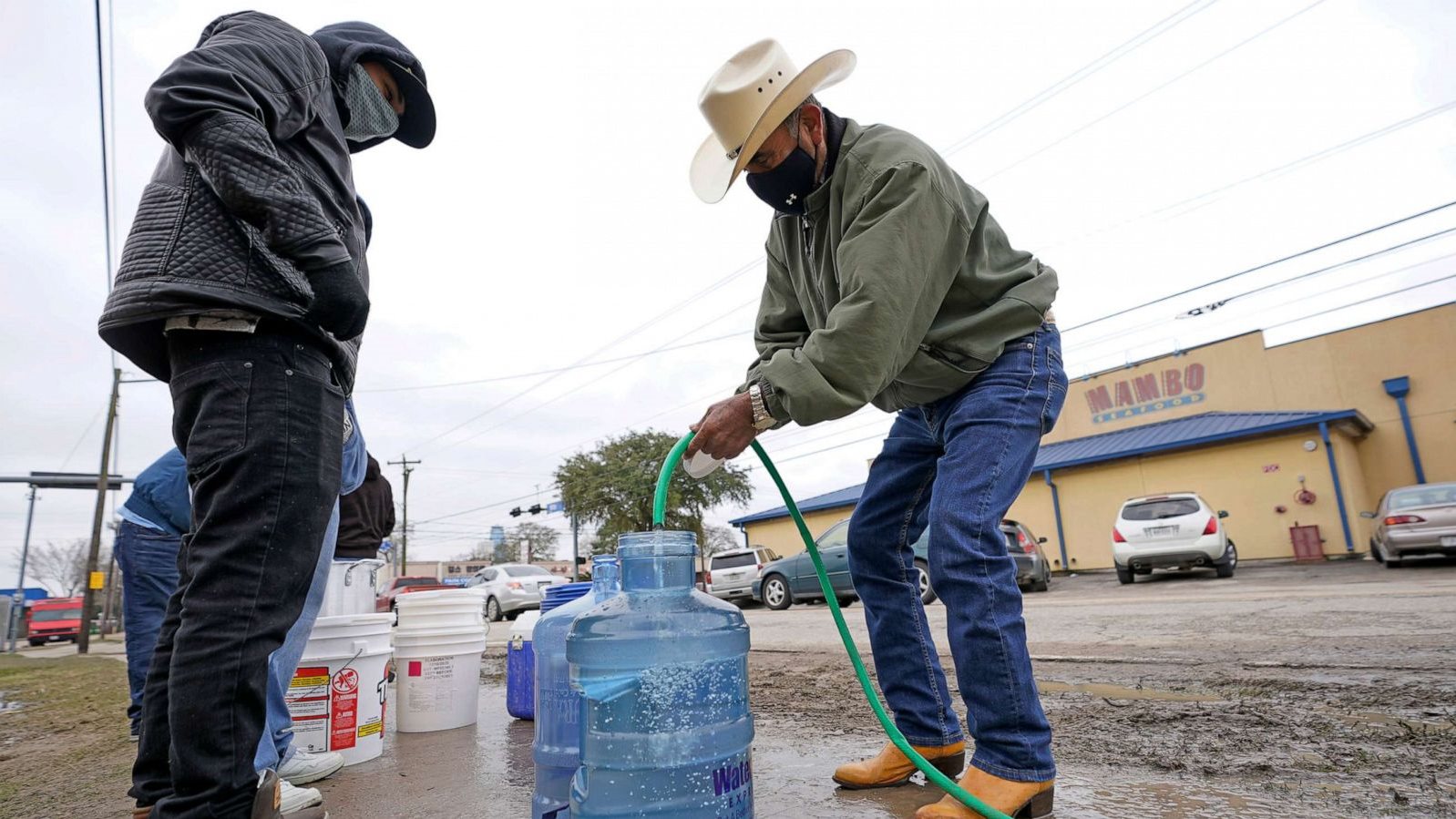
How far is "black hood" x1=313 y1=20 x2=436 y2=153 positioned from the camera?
2.16 m

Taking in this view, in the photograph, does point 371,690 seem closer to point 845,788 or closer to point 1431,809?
point 845,788

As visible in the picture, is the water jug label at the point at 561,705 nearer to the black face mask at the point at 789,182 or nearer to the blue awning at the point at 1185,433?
the black face mask at the point at 789,182

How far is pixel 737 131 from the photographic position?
7.20 ft

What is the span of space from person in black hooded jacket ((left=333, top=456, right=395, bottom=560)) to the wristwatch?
3320 mm

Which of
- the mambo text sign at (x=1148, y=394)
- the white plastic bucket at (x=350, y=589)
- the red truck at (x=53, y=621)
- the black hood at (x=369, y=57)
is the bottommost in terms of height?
the red truck at (x=53, y=621)

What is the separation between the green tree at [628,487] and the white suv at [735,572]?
39.3 ft

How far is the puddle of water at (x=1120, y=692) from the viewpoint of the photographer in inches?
119

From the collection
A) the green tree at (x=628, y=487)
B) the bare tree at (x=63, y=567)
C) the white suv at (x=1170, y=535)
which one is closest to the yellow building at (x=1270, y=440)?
the white suv at (x=1170, y=535)

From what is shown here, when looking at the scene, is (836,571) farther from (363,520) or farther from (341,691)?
(341,691)

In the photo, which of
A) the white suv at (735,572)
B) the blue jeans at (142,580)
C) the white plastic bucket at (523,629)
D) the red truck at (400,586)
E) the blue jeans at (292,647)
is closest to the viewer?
the blue jeans at (292,647)

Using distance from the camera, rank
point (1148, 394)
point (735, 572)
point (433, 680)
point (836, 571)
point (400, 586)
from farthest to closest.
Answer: point (1148, 394) → point (400, 586) → point (735, 572) → point (836, 571) → point (433, 680)

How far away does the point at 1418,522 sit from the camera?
39.3 feet

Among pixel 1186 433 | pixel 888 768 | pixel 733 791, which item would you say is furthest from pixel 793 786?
pixel 1186 433

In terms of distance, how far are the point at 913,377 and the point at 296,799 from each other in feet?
6.85
